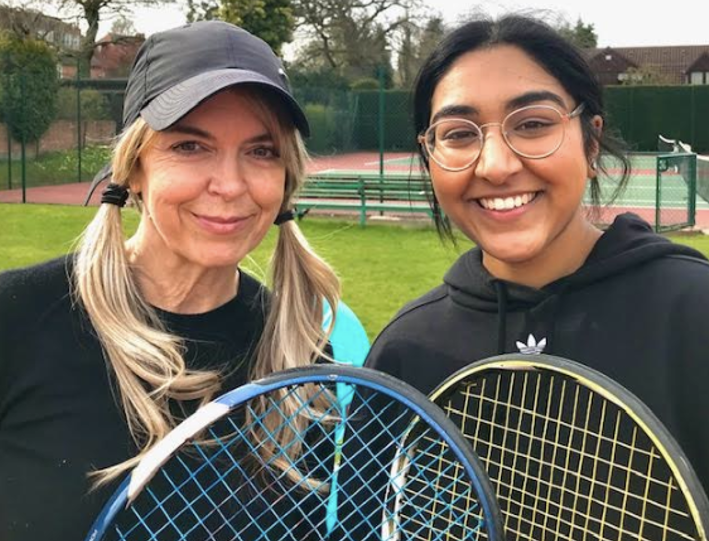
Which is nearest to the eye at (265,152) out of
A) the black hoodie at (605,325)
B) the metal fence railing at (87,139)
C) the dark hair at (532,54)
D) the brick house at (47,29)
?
the dark hair at (532,54)

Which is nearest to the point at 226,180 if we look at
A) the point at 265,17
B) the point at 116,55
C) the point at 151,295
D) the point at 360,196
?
the point at 151,295

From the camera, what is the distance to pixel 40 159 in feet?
70.8

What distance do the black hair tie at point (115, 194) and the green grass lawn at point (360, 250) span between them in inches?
198

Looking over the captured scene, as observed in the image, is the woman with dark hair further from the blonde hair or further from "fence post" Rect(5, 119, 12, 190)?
"fence post" Rect(5, 119, 12, 190)

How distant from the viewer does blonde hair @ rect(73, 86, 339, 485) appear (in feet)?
6.76

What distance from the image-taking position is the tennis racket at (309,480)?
193cm

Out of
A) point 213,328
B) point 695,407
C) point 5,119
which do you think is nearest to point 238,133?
point 213,328

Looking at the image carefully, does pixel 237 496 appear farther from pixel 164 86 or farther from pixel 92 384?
pixel 164 86

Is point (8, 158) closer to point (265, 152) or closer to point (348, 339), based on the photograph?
point (348, 339)

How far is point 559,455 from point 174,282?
1052mm

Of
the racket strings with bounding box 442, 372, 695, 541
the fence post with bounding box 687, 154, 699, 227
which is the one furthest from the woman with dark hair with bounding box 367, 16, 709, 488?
the fence post with bounding box 687, 154, 699, 227

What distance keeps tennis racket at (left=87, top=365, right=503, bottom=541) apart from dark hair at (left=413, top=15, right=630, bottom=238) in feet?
2.61

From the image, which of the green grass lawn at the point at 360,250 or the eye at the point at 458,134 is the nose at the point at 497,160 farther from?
the green grass lawn at the point at 360,250

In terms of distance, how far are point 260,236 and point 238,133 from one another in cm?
27
